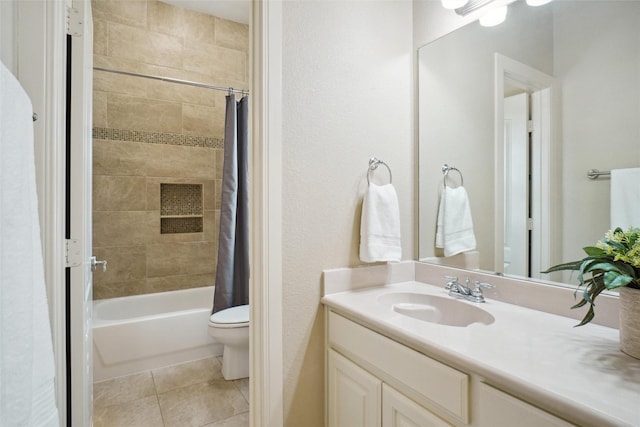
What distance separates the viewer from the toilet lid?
2.07m

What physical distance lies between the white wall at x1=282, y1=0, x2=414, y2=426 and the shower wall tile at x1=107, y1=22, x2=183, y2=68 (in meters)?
1.97

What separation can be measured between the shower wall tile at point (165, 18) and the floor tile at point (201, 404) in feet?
9.29

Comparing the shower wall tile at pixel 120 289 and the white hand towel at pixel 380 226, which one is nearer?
the white hand towel at pixel 380 226

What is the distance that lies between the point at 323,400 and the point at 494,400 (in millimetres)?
816

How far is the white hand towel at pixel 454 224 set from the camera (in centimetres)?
146

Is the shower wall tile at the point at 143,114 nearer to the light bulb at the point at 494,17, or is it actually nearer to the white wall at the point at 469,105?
the white wall at the point at 469,105

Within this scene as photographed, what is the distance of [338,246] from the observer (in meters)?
1.40

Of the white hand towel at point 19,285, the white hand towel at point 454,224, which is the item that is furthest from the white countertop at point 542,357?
the white hand towel at point 19,285

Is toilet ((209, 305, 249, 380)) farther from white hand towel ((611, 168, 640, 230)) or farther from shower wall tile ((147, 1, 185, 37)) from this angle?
shower wall tile ((147, 1, 185, 37))

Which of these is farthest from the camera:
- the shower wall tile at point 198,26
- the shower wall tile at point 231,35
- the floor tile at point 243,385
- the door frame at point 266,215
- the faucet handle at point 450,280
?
the shower wall tile at point 231,35

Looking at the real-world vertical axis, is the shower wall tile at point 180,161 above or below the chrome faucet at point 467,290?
above

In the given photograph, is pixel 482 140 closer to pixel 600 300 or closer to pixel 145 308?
pixel 600 300

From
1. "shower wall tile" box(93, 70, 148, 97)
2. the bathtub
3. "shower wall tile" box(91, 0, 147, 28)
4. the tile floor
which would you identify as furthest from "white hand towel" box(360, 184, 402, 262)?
"shower wall tile" box(91, 0, 147, 28)

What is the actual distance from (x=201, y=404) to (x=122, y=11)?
298cm
